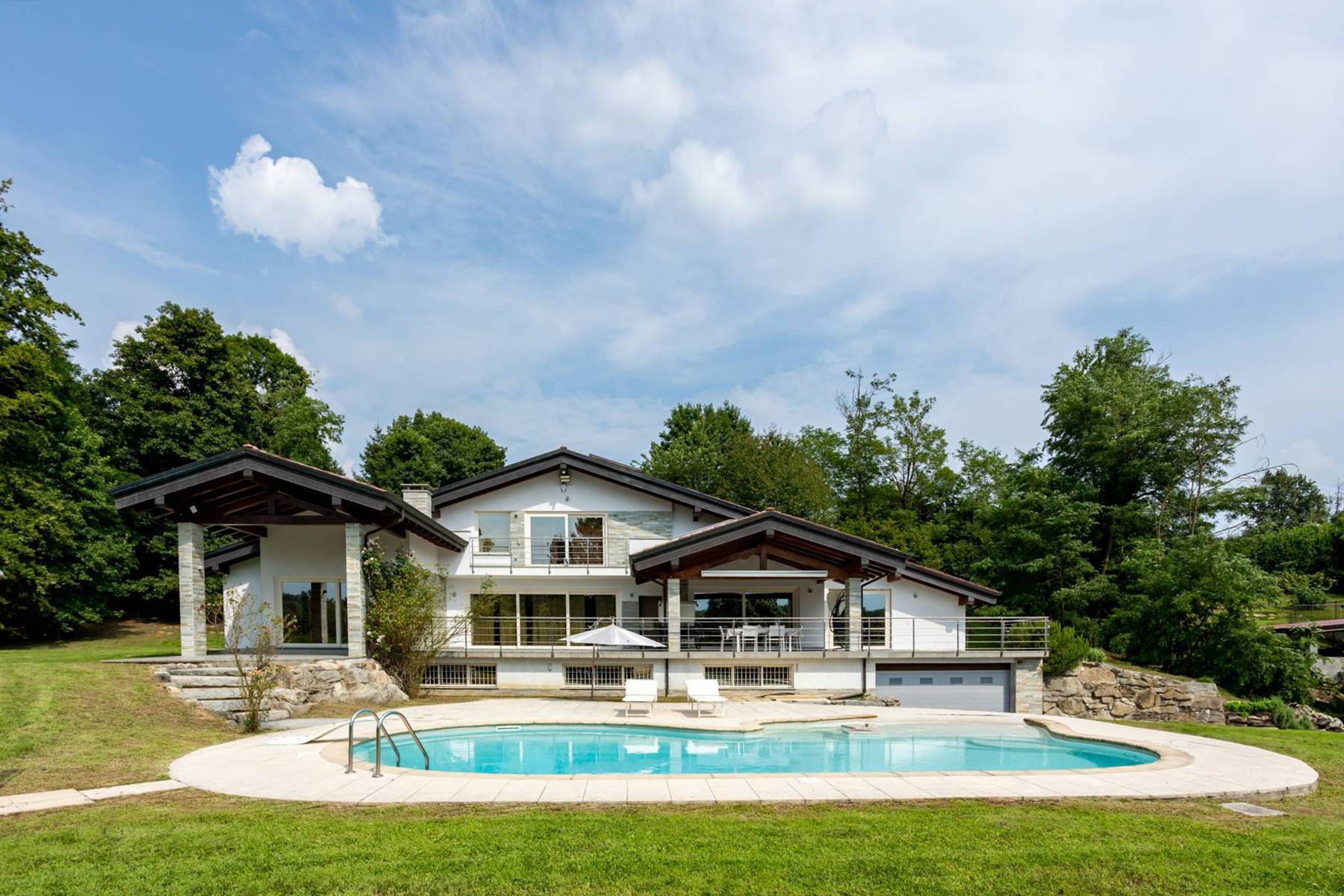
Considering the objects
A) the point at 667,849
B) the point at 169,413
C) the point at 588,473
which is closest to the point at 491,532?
the point at 588,473

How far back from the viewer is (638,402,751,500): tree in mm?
44031

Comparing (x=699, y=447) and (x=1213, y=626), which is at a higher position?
(x=699, y=447)

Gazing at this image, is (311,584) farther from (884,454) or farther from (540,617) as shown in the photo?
(884,454)

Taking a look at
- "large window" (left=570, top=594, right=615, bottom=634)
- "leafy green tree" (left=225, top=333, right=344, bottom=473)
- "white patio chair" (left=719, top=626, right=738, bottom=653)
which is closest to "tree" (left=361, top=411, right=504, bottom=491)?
"leafy green tree" (left=225, top=333, right=344, bottom=473)

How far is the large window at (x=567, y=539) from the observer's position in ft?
83.3

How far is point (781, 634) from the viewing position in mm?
22406

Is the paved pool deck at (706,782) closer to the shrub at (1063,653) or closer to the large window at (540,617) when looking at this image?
the shrub at (1063,653)

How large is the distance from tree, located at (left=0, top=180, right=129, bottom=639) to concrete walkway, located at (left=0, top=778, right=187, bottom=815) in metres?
21.6

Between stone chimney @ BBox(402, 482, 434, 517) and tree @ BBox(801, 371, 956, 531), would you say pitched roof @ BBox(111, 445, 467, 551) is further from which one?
tree @ BBox(801, 371, 956, 531)

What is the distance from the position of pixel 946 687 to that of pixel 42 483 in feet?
109

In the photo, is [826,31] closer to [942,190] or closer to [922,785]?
[942,190]

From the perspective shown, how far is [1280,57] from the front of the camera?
49.4ft

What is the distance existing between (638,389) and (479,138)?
78.1 ft

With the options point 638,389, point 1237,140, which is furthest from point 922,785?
point 638,389
